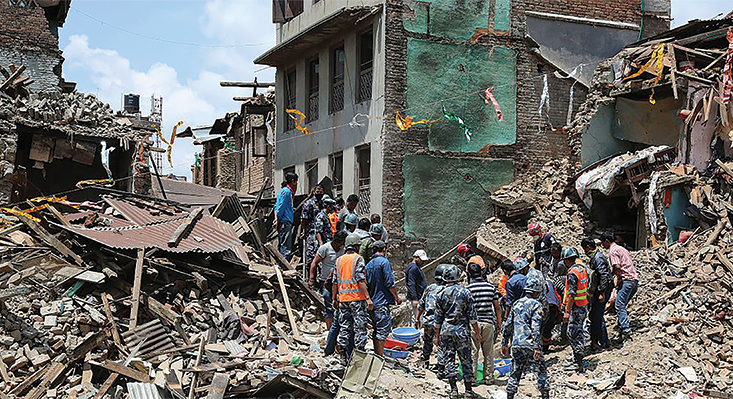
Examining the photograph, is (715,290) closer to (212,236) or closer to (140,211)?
(212,236)

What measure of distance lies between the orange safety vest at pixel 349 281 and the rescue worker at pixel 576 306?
10.4 ft

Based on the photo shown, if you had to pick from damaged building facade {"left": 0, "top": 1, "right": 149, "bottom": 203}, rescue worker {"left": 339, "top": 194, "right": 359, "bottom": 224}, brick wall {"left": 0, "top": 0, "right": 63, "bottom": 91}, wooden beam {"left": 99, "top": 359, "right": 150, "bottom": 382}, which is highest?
brick wall {"left": 0, "top": 0, "right": 63, "bottom": 91}

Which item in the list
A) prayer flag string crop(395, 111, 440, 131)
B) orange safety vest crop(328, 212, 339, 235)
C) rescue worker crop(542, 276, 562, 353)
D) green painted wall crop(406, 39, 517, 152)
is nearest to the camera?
rescue worker crop(542, 276, 562, 353)

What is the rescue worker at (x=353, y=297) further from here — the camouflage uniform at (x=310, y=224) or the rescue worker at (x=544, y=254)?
the rescue worker at (x=544, y=254)

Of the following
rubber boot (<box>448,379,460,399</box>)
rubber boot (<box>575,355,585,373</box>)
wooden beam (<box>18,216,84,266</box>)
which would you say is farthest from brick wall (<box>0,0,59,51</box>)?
rubber boot (<box>575,355,585,373</box>)

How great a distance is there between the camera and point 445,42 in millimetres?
20781

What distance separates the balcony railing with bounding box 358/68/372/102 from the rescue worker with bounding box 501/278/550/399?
420 inches

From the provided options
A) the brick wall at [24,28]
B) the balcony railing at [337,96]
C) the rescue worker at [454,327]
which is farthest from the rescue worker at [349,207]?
the brick wall at [24,28]

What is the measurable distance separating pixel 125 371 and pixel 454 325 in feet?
14.3

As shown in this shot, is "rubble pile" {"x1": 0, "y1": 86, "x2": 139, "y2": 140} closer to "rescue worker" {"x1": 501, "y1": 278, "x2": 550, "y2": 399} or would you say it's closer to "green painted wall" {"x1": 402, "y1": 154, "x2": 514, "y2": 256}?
"green painted wall" {"x1": 402, "y1": 154, "x2": 514, "y2": 256}

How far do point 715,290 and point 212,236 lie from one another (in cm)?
851

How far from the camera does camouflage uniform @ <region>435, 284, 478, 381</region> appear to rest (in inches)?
439

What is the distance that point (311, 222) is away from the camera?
1550cm

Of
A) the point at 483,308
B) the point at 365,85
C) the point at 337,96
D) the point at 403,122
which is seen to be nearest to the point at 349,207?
the point at 483,308
